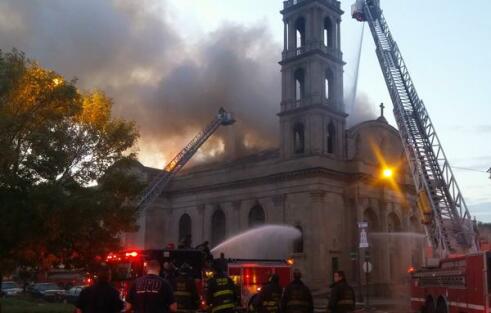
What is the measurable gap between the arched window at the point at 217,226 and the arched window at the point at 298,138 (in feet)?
31.9

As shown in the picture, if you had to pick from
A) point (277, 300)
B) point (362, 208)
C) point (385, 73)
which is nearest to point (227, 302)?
point (277, 300)

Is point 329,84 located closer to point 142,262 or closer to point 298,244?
point 298,244

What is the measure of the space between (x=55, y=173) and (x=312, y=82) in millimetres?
32509

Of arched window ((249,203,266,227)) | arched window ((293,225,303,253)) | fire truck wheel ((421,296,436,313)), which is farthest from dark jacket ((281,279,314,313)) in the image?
arched window ((249,203,266,227))

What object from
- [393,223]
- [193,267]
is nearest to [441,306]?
[193,267]

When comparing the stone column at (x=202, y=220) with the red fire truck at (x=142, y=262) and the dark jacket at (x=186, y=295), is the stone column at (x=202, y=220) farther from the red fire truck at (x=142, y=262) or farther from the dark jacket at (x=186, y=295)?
the dark jacket at (x=186, y=295)

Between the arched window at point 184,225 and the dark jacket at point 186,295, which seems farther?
the arched window at point 184,225

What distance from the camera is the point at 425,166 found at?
79.0 ft

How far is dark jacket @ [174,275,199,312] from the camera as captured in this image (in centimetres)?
1148

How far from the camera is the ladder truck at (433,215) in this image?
45.5 feet

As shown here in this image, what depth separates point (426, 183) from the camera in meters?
23.2

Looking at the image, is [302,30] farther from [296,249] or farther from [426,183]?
[426,183]

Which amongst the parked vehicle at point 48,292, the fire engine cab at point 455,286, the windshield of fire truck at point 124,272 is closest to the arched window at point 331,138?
the parked vehicle at point 48,292

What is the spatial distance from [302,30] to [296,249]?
58.8ft
